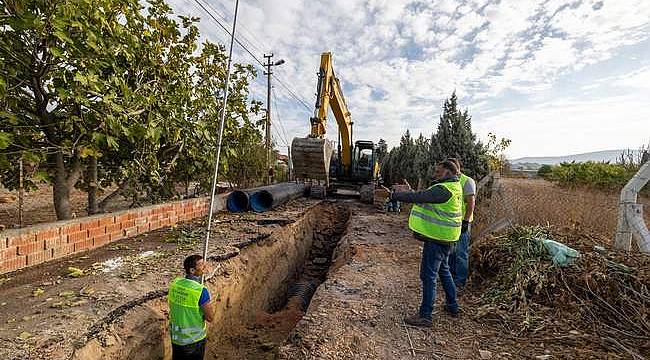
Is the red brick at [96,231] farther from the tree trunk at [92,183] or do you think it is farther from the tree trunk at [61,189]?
the tree trunk at [92,183]

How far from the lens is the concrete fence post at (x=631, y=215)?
13.9ft

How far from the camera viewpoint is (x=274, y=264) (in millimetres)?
6750

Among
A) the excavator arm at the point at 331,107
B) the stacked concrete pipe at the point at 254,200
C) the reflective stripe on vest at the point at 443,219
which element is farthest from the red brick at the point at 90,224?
the excavator arm at the point at 331,107

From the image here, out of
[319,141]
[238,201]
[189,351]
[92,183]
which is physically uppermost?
[319,141]

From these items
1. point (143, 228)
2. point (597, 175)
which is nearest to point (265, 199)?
point (143, 228)

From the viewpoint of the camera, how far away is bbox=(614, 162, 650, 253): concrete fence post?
4.23 metres

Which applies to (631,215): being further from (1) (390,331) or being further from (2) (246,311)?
(2) (246,311)

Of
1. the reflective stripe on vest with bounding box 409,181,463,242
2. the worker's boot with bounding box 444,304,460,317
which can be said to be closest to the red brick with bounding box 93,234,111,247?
the reflective stripe on vest with bounding box 409,181,463,242

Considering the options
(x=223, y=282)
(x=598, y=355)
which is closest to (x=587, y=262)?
(x=598, y=355)

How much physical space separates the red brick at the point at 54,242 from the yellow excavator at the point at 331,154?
6134mm

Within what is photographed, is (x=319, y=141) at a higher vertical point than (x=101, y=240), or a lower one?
higher

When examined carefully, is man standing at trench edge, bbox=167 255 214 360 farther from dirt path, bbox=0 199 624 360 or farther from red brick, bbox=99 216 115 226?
red brick, bbox=99 216 115 226

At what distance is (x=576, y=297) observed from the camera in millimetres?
3703

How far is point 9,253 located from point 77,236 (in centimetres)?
95
